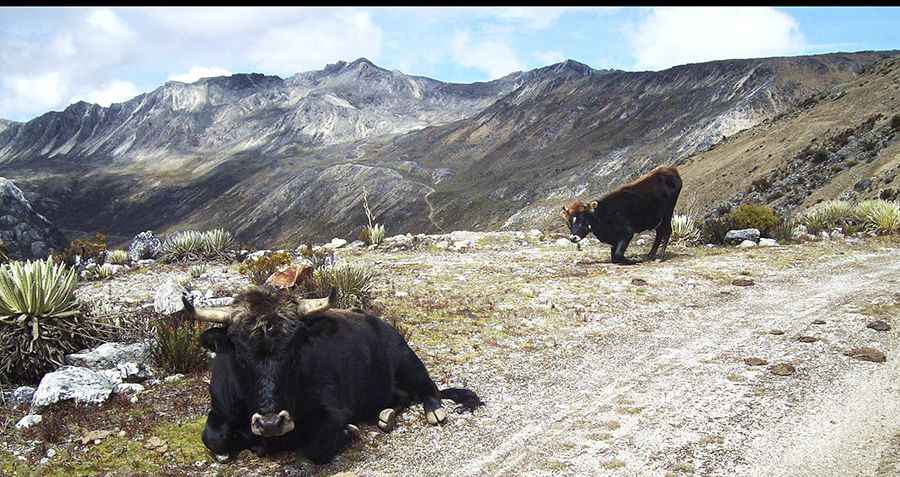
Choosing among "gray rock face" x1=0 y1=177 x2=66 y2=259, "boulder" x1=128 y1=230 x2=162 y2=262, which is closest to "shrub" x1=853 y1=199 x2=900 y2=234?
"boulder" x1=128 y1=230 x2=162 y2=262

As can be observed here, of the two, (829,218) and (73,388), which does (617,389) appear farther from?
(829,218)

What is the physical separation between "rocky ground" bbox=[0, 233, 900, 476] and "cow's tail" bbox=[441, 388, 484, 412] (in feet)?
0.53

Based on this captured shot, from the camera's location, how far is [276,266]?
51.7ft

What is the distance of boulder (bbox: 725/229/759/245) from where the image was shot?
18.4 meters

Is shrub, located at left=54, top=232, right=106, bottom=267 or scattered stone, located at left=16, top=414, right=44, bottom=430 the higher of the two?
shrub, located at left=54, top=232, right=106, bottom=267

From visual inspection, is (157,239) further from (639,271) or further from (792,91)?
(792,91)

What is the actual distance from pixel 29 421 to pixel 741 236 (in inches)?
709

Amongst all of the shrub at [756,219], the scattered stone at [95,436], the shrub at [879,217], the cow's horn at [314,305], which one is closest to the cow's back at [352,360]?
the cow's horn at [314,305]

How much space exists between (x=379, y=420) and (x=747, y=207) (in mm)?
17199

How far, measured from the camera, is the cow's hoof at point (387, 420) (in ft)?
22.1

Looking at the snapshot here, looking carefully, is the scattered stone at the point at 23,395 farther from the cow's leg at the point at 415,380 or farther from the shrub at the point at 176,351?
the cow's leg at the point at 415,380

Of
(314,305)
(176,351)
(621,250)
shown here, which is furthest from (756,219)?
(176,351)

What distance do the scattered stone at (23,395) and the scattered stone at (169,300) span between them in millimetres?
2943

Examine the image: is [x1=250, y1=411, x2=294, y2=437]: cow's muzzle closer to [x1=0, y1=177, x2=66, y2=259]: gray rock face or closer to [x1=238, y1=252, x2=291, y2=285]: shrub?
[x1=238, y1=252, x2=291, y2=285]: shrub
